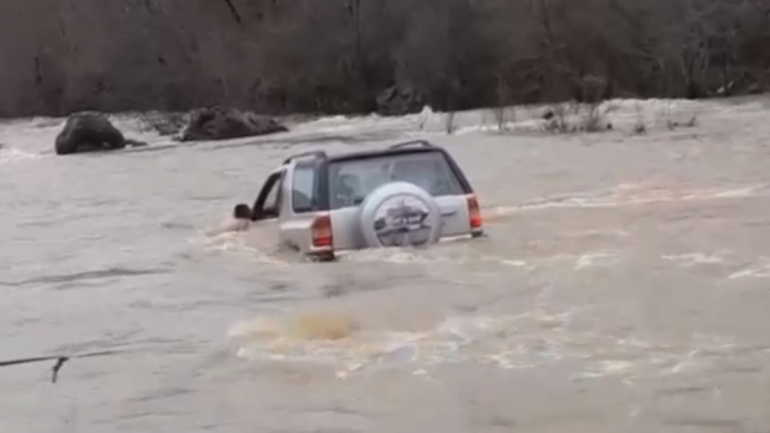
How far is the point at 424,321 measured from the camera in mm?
11008

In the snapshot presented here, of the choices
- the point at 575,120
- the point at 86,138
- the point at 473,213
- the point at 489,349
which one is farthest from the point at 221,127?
the point at 489,349

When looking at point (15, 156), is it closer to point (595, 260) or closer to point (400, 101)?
point (400, 101)

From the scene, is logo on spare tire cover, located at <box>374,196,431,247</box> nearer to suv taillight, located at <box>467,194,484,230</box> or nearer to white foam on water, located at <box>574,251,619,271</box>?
suv taillight, located at <box>467,194,484,230</box>

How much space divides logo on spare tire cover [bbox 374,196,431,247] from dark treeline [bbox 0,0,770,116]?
33.4m

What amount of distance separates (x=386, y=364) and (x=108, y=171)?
23346 mm

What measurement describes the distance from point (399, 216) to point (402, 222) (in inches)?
Result: 3.5

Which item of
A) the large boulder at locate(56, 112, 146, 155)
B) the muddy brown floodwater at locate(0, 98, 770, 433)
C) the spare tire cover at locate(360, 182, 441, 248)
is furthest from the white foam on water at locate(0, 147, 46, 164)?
the spare tire cover at locate(360, 182, 441, 248)

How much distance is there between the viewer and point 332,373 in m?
9.34

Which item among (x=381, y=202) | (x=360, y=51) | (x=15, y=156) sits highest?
(x=360, y=51)

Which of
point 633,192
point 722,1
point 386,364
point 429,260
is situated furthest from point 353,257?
point 722,1

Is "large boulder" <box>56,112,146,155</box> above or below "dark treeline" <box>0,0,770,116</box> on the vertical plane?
below

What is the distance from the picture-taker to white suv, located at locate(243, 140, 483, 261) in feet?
40.0

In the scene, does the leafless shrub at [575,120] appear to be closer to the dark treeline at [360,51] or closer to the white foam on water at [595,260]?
the dark treeline at [360,51]

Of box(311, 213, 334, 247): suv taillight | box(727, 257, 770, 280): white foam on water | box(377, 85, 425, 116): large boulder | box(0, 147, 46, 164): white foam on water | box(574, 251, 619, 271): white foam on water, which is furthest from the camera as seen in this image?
box(377, 85, 425, 116): large boulder
